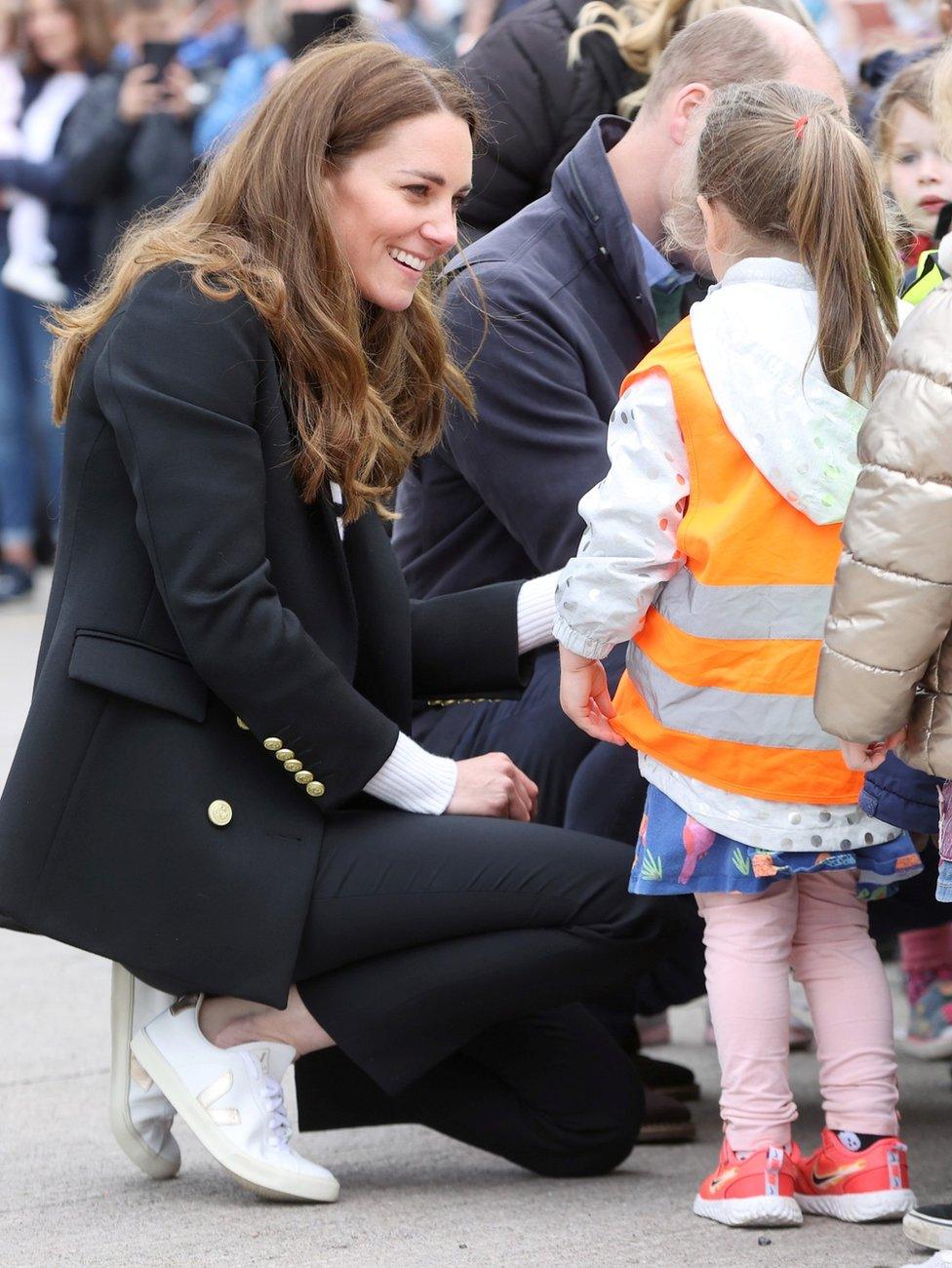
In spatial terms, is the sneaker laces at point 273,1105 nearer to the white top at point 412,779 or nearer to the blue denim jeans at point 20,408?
the white top at point 412,779

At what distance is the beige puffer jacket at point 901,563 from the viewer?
209 centimetres

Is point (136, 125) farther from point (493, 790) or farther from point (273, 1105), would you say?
point (273, 1105)

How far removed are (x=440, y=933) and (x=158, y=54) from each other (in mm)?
5496

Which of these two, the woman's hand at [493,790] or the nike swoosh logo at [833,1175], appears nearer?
the nike swoosh logo at [833,1175]

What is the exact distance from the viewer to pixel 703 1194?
2559mm

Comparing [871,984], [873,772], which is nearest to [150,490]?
[873,772]

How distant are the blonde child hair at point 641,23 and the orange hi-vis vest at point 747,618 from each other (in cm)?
145

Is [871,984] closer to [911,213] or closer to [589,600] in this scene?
[589,600]

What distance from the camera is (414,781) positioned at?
2668 mm

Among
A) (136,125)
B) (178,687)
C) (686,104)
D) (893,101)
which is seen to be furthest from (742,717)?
(136,125)

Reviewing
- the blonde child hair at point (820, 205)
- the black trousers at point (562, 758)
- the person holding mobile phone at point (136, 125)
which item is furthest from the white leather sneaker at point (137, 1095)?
the person holding mobile phone at point (136, 125)

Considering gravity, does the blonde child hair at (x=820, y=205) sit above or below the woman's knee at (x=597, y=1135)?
above

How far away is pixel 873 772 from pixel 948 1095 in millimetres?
1007

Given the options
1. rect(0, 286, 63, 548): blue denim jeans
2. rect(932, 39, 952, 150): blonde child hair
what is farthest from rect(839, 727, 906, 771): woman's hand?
rect(0, 286, 63, 548): blue denim jeans
